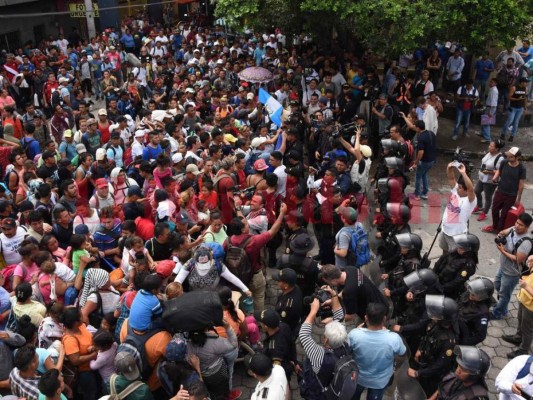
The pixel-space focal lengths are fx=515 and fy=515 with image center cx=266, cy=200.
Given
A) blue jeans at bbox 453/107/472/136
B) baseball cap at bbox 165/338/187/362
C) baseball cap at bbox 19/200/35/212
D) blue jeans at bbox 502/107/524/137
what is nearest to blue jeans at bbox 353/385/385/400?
baseball cap at bbox 165/338/187/362

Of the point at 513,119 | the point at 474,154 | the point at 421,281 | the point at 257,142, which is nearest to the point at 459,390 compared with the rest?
the point at 421,281

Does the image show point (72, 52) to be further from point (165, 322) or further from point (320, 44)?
point (165, 322)

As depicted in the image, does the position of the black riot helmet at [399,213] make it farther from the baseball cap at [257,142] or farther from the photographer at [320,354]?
the baseball cap at [257,142]

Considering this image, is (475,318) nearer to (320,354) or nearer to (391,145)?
(320,354)

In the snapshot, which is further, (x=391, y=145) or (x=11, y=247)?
(x=391, y=145)

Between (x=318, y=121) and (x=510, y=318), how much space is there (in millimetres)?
4597

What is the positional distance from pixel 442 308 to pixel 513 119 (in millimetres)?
8495

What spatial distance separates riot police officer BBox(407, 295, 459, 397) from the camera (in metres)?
4.26

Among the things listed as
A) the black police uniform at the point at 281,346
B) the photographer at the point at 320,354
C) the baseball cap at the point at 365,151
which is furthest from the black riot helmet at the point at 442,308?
the baseball cap at the point at 365,151

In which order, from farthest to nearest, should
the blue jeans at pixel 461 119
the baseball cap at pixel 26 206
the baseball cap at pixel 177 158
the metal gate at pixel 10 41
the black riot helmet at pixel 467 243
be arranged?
the metal gate at pixel 10 41 → the blue jeans at pixel 461 119 → the baseball cap at pixel 177 158 → the baseball cap at pixel 26 206 → the black riot helmet at pixel 467 243

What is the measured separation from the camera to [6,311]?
4.77 meters

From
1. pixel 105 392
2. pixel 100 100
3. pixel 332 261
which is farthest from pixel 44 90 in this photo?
pixel 105 392

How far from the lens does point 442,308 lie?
4238 millimetres

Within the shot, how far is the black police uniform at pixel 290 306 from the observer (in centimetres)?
480
